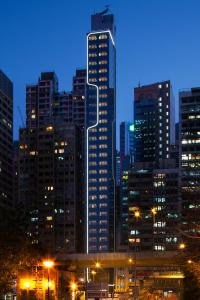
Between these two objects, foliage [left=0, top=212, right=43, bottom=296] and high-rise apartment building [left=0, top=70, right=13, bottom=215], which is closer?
foliage [left=0, top=212, right=43, bottom=296]

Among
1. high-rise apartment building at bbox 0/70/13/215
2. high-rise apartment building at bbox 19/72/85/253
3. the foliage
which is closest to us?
the foliage

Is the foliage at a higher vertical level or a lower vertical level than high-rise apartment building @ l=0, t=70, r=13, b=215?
lower

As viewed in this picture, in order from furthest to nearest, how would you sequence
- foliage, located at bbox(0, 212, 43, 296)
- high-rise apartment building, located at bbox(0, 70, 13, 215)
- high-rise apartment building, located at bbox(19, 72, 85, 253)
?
high-rise apartment building, located at bbox(0, 70, 13, 215)
high-rise apartment building, located at bbox(19, 72, 85, 253)
foliage, located at bbox(0, 212, 43, 296)

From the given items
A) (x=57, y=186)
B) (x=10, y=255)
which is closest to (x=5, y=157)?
(x=57, y=186)

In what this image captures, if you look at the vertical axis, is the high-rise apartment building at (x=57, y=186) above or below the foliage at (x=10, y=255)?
above

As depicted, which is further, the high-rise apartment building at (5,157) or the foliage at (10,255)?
the high-rise apartment building at (5,157)

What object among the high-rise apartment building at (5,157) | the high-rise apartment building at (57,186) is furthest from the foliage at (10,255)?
the high-rise apartment building at (5,157)

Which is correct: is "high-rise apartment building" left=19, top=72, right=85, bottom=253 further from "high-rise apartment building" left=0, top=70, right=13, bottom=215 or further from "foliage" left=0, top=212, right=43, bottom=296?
"foliage" left=0, top=212, right=43, bottom=296

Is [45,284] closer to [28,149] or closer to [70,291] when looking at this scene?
[70,291]

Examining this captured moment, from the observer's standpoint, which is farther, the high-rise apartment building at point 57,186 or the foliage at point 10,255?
the high-rise apartment building at point 57,186

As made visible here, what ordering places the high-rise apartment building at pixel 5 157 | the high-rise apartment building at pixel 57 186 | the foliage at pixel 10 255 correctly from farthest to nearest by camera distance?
1. the high-rise apartment building at pixel 5 157
2. the high-rise apartment building at pixel 57 186
3. the foliage at pixel 10 255

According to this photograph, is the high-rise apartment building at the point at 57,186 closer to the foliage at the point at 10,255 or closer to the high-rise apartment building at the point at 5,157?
the high-rise apartment building at the point at 5,157

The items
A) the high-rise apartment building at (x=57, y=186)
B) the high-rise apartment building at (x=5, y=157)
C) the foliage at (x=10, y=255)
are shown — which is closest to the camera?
the foliage at (x=10, y=255)

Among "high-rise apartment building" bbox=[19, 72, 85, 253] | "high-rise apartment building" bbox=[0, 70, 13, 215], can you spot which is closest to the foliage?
"high-rise apartment building" bbox=[19, 72, 85, 253]
